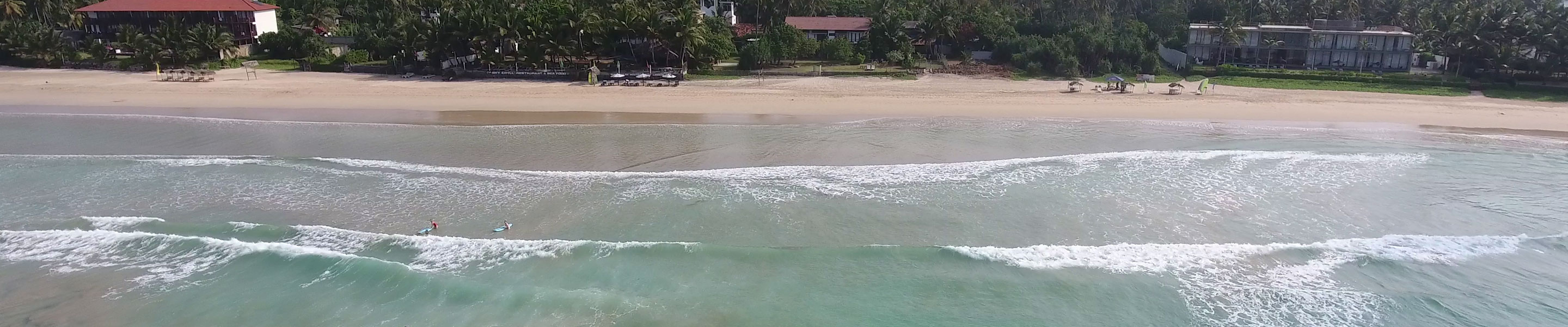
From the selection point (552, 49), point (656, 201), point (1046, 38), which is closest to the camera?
point (656, 201)

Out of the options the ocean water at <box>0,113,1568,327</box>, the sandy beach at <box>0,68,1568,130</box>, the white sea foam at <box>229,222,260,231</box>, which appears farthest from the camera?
the sandy beach at <box>0,68,1568,130</box>

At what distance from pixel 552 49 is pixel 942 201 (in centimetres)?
2701

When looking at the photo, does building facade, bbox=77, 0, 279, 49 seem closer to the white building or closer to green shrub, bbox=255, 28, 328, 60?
green shrub, bbox=255, 28, 328, 60

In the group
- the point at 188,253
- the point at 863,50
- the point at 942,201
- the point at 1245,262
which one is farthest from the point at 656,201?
the point at 863,50

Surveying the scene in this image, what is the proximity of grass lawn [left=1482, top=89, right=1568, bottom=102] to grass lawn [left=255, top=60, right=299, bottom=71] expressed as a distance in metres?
56.7

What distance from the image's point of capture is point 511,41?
40.7 m

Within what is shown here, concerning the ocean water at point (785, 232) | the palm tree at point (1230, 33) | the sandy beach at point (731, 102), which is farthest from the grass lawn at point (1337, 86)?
the ocean water at point (785, 232)

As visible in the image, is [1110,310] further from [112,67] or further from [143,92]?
[112,67]

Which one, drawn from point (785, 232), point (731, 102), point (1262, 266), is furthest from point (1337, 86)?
point (785, 232)

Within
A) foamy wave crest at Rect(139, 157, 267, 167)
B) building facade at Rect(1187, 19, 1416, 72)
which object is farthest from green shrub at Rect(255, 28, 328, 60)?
building facade at Rect(1187, 19, 1416, 72)

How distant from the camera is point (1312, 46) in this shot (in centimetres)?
4275

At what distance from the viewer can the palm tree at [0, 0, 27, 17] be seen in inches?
2082

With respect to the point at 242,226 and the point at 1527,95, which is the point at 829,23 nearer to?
the point at 1527,95

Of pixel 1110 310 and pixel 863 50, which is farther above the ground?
pixel 863 50
